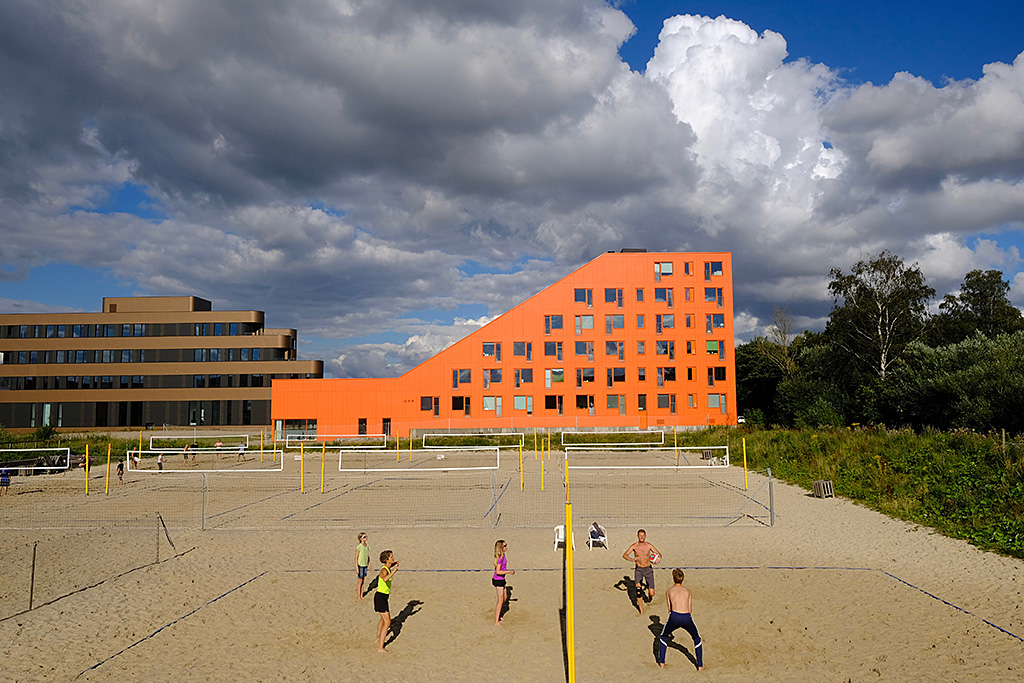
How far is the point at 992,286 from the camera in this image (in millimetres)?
69312

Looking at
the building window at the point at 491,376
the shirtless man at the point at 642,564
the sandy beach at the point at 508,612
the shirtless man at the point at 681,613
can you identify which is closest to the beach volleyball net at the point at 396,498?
the sandy beach at the point at 508,612

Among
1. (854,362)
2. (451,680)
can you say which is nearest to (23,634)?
(451,680)

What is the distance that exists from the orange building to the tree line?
29.7ft

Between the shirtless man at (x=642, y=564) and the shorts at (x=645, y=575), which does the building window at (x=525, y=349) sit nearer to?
the shirtless man at (x=642, y=564)

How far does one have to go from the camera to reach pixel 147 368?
262 ft

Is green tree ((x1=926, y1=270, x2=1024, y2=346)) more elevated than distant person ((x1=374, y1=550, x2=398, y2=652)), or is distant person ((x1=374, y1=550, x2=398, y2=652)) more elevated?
green tree ((x1=926, y1=270, x2=1024, y2=346))

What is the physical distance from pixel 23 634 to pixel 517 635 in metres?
8.93

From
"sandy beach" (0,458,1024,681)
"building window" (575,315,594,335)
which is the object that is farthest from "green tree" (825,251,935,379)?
"sandy beach" (0,458,1024,681)

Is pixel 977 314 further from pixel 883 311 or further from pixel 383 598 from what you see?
pixel 383 598

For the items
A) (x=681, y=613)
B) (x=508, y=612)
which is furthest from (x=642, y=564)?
(x=681, y=613)

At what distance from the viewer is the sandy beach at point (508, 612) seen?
33.1ft

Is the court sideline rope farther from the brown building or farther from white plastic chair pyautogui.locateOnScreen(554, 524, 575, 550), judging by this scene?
the brown building

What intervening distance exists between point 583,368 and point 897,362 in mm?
28097

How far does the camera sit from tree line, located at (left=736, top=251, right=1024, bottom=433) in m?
38.4
